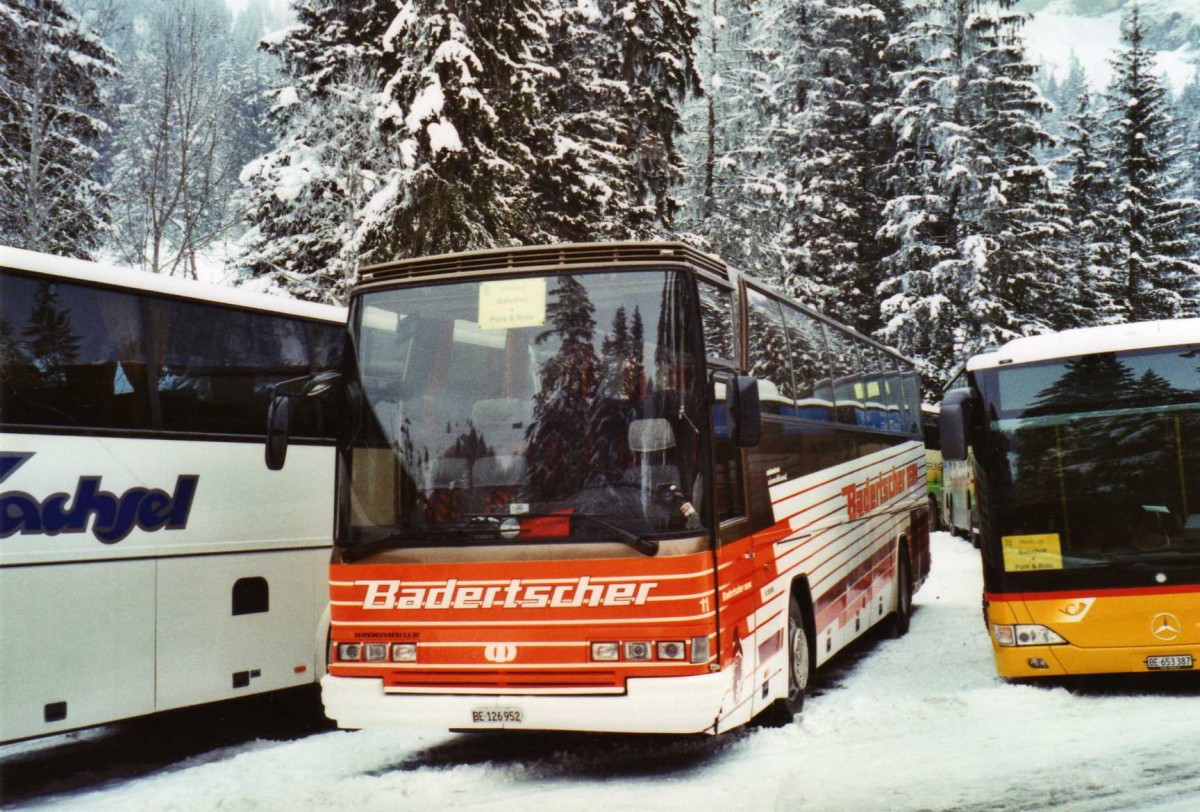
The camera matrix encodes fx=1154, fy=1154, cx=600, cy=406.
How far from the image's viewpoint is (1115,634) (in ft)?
29.9

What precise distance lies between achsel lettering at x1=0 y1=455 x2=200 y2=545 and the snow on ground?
1.74 m

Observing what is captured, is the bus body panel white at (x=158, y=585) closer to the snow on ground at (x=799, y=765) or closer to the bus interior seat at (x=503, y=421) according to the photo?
the snow on ground at (x=799, y=765)

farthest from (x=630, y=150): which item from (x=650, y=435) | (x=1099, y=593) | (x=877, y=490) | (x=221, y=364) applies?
(x=650, y=435)

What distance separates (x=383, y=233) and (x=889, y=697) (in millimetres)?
11843

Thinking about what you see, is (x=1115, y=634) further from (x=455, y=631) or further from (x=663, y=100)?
(x=663, y=100)

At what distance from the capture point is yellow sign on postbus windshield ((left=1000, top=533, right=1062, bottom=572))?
9398mm

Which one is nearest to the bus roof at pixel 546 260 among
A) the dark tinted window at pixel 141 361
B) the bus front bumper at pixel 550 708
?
the dark tinted window at pixel 141 361

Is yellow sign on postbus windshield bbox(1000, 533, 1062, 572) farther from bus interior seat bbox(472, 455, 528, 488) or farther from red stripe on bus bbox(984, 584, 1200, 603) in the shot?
bus interior seat bbox(472, 455, 528, 488)

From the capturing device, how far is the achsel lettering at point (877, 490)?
1200 cm

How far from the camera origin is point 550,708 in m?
6.84

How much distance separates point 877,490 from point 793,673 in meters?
4.96

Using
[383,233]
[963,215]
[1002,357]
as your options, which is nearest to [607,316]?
[1002,357]

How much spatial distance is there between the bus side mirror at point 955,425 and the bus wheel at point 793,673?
185 cm

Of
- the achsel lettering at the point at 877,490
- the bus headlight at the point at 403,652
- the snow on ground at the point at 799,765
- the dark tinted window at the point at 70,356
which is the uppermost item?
the dark tinted window at the point at 70,356
